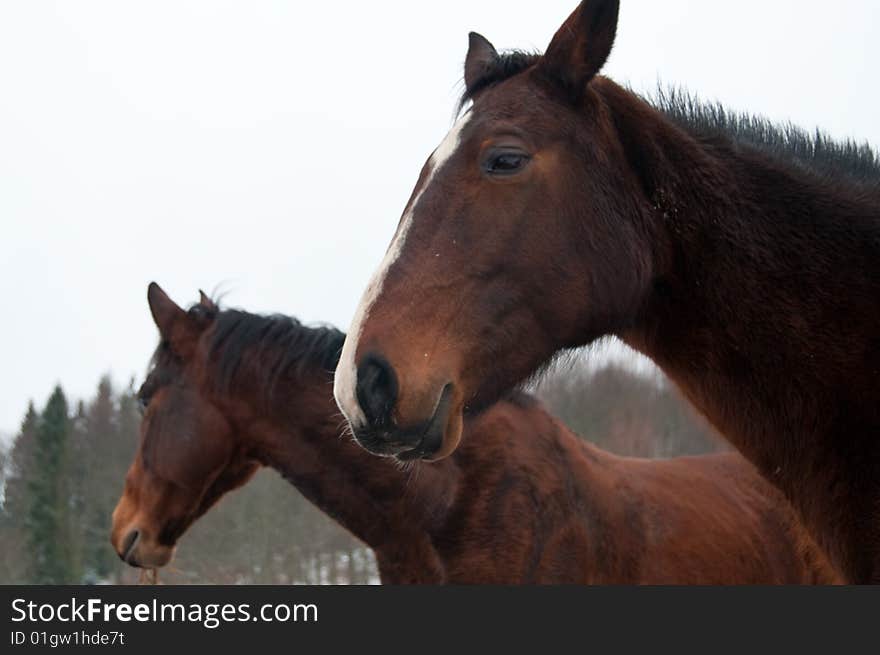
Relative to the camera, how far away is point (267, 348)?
639 cm

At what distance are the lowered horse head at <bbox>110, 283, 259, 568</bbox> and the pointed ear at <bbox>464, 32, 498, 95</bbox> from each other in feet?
12.3

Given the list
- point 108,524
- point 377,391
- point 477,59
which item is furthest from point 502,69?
point 108,524

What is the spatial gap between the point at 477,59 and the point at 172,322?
4.36m

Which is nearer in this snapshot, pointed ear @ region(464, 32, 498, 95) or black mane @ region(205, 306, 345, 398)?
pointed ear @ region(464, 32, 498, 95)

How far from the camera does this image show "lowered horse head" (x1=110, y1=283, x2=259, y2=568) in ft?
21.1

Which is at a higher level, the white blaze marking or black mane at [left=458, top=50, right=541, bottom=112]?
black mane at [left=458, top=50, right=541, bottom=112]

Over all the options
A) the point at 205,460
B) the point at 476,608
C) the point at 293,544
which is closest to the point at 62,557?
the point at 293,544

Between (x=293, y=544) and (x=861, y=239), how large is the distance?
21553 mm

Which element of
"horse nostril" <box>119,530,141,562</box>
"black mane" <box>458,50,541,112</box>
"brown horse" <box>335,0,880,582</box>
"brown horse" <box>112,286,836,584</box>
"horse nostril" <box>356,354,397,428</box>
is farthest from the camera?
"horse nostril" <box>119,530,141,562</box>

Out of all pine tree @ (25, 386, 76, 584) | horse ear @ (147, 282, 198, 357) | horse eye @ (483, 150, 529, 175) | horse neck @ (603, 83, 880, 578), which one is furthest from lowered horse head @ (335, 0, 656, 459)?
pine tree @ (25, 386, 76, 584)

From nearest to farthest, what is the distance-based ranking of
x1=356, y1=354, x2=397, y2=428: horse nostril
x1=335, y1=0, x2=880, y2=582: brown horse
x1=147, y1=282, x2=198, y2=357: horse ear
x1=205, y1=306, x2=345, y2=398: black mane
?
x1=356, y1=354, x2=397, y2=428: horse nostril
x1=335, y1=0, x2=880, y2=582: brown horse
x1=205, y1=306, x2=345, y2=398: black mane
x1=147, y1=282, x2=198, y2=357: horse ear

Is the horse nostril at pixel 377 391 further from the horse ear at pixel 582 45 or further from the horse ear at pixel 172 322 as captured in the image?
the horse ear at pixel 172 322

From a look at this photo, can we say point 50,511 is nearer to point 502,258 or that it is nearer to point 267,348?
point 267,348

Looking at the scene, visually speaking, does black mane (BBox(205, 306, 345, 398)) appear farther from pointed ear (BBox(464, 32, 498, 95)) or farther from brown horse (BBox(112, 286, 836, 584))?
pointed ear (BBox(464, 32, 498, 95))
